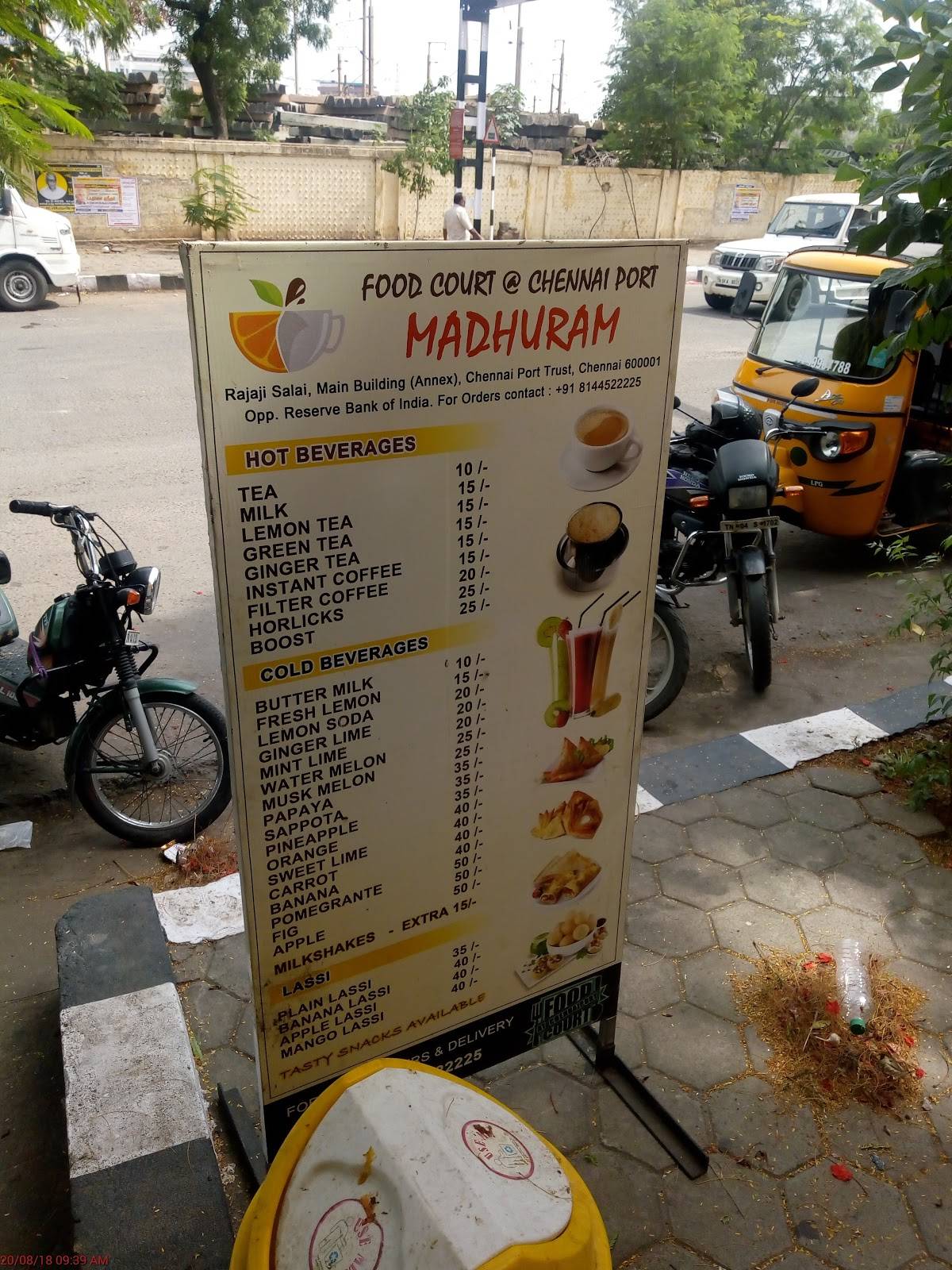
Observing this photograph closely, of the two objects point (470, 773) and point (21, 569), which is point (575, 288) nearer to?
point (470, 773)

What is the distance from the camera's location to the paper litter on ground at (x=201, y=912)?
3.12 metres

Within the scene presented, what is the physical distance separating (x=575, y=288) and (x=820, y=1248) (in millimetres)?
2250

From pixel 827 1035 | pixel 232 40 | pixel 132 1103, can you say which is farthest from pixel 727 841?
pixel 232 40

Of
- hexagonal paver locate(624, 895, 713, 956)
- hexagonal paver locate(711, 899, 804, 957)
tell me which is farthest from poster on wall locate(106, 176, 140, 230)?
hexagonal paver locate(711, 899, 804, 957)

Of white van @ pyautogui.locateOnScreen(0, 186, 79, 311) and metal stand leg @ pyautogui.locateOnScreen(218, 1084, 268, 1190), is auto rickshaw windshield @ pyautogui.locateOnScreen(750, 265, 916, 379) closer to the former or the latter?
metal stand leg @ pyautogui.locateOnScreen(218, 1084, 268, 1190)

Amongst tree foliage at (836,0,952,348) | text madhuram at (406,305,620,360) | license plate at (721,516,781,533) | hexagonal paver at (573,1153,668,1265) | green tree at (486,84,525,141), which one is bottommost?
hexagonal paver at (573,1153,668,1265)

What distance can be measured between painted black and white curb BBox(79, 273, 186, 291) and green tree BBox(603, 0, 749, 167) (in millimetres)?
15099

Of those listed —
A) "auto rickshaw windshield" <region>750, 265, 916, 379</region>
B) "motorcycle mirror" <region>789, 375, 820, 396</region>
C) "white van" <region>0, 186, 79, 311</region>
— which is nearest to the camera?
"motorcycle mirror" <region>789, 375, 820, 396</region>

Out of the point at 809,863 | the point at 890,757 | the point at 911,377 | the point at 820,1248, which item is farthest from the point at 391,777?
the point at 911,377

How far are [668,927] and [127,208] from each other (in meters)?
19.0

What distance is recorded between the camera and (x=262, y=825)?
73.0 inches

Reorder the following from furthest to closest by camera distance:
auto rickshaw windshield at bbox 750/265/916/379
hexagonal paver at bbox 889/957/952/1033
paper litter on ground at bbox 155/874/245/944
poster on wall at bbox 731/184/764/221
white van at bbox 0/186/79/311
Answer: poster on wall at bbox 731/184/764/221
white van at bbox 0/186/79/311
auto rickshaw windshield at bbox 750/265/916/379
paper litter on ground at bbox 155/874/245/944
hexagonal paver at bbox 889/957/952/1033

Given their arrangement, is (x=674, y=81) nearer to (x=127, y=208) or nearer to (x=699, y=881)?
(x=127, y=208)

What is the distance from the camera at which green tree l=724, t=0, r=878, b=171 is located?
26438 millimetres
